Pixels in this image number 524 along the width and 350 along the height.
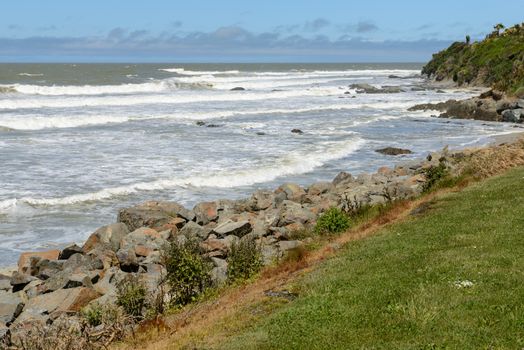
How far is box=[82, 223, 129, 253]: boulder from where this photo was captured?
19312 mm

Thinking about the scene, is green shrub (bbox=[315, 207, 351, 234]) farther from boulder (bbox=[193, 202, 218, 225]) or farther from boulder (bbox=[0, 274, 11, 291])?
boulder (bbox=[0, 274, 11, 291])

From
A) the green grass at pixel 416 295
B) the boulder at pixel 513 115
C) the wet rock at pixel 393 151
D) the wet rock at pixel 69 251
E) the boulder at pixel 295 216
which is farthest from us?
the boulder at pixel 513 115

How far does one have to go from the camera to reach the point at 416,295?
10188mm

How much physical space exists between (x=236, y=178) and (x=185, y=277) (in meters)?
17.3

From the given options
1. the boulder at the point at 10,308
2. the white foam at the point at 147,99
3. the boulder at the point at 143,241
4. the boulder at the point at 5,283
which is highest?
the boulder at the point at 143,241

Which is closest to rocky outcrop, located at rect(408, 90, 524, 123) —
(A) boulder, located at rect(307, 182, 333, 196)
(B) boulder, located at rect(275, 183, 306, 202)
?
(A) boulder, located at rect(307, 182, 333, 196)

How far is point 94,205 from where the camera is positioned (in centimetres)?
2595

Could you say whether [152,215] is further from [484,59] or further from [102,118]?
[484,59]

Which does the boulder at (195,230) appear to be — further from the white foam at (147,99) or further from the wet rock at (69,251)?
the white foam at (147,99)

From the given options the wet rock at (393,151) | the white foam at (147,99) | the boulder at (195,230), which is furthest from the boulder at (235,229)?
the white foam at (147,99)

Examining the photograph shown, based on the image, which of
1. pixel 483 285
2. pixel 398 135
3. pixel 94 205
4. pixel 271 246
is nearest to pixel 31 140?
pixel 94 205

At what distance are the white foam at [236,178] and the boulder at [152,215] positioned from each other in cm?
477

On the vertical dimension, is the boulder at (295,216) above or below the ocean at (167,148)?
above

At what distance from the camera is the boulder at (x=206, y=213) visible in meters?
22.7
